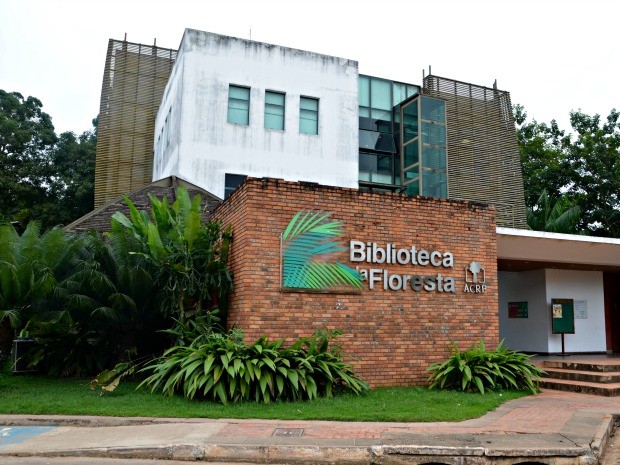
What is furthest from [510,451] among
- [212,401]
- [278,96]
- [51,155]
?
[51,155]

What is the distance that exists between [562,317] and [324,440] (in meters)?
11.3

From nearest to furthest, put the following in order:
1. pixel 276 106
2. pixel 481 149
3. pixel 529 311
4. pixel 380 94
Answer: pixel 529 311 → pixel 276 106 → pixel 380 94 → pixel 481 149

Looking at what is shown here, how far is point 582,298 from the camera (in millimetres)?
17219

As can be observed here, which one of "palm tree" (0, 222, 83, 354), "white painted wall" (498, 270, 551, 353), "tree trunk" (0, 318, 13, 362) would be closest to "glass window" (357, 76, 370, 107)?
"white painted wall" (498, 270, 551, 353)

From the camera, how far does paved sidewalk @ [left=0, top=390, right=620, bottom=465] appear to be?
675cm

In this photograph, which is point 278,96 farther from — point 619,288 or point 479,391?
point 479,391

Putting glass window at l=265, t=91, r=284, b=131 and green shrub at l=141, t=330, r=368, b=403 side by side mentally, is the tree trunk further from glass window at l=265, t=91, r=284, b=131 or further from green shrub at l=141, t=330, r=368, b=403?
glass window at l=265, t=91, r=284, b=131

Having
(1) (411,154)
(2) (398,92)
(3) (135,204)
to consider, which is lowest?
(3) (135,204)

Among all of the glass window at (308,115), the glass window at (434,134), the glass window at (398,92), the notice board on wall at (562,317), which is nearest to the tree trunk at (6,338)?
the notice board on wall at (562,317)

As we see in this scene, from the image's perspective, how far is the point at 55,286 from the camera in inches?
460

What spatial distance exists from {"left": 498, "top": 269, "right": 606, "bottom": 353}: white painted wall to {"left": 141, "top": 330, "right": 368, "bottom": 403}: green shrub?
8302 mm

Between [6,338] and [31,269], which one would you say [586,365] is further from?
[6,338]

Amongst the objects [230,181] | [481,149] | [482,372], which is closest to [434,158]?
[481,149]

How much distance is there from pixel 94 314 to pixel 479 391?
7.44 metres
